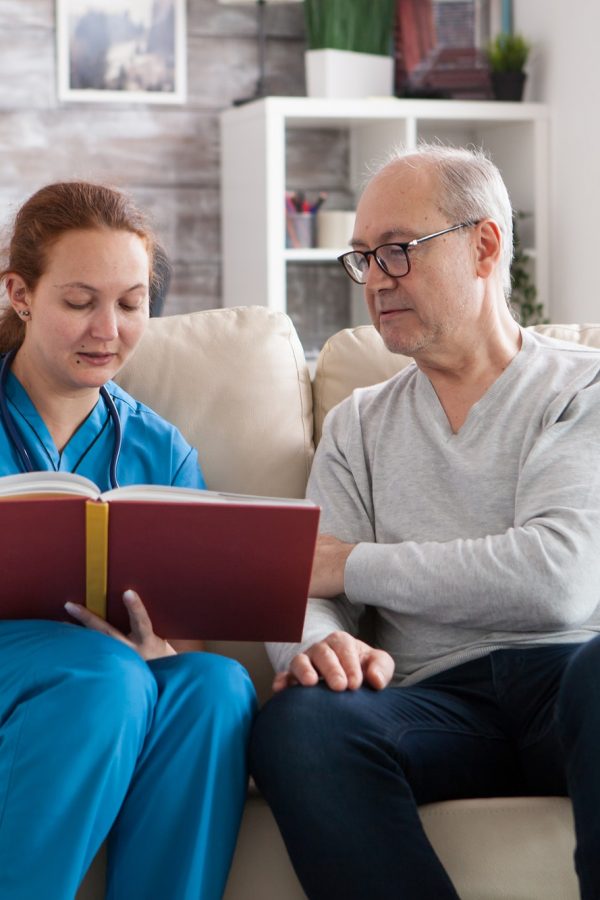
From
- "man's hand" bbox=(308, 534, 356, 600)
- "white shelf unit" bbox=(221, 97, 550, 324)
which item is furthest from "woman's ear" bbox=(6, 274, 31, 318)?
"white shelf unit" bbox=(221, 97, 550, 324)

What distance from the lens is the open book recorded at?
1.37 m

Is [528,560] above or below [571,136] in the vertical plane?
below

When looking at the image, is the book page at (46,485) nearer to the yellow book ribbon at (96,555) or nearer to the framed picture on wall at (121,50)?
the yellow book ribbon at (96,555)

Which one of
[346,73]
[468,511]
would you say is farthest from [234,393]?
[346,73]

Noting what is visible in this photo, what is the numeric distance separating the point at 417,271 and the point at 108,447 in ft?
1.64

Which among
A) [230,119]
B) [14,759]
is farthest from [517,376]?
[230,119]

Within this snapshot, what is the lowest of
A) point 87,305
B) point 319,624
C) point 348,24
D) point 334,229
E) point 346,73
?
point 319,624

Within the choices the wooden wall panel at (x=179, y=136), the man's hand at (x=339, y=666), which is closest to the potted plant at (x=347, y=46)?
the wooden wall panel at (x=179, y=136)

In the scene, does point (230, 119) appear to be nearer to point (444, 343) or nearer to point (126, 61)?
point (126, 61)

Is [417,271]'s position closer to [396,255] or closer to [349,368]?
[396,255]

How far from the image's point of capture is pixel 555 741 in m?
1.53

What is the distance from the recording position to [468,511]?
172 centimetres

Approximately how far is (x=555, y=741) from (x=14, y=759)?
64cm

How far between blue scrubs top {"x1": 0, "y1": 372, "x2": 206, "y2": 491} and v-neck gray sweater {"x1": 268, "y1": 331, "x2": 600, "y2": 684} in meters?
0.20
